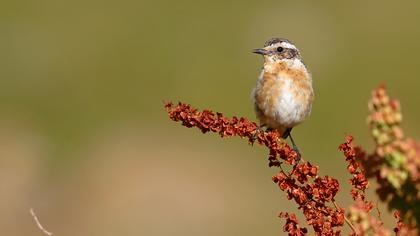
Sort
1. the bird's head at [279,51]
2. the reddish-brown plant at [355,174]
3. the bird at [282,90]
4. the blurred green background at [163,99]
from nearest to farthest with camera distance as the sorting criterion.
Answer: the reddish-brown plant at [355,174], the bird at [282,90], the bird's head at [279,51], the blurred green background at [163,99]

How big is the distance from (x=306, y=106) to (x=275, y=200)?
31.7ft

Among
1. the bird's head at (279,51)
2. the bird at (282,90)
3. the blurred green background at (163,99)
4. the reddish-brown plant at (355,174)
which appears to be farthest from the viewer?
the blurred green background at (163,99)

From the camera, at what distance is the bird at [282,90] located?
8.34 metres

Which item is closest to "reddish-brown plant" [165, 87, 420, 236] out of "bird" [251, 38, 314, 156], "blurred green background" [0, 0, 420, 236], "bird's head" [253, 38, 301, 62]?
"bird" [251, 38, 314, 156]

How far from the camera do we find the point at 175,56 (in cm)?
2530

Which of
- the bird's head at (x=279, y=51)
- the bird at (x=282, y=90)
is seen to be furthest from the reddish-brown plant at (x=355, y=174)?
the bird's head at (x=279, y=51)

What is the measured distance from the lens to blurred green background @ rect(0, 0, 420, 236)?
1862cm

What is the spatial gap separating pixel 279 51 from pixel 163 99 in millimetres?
14469

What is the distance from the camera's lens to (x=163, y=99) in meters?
23.1

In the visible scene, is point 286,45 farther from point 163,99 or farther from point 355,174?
point 163,99

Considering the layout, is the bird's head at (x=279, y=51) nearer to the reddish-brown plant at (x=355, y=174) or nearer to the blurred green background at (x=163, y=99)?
the reddish-brown plant at (x=355, y=174)

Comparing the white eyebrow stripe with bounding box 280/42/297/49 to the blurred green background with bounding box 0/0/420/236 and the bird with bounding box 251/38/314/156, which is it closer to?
the bird with bounding box 251/38/314/156

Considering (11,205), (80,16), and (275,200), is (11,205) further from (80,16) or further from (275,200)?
(80,16)

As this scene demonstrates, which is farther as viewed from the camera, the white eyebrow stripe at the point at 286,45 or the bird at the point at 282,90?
the white eyebrow stripe at the point at 286,45
